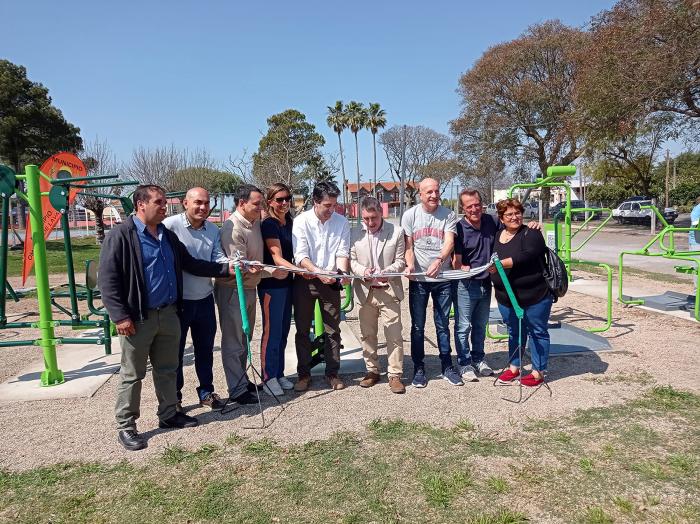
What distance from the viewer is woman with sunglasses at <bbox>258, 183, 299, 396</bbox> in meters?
4.23

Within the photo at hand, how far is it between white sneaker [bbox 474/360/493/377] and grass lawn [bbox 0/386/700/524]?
1.09m

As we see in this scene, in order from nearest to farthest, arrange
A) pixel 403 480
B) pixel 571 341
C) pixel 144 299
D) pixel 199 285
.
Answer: pixel 403 480 → pixel 144 299 → pixel 199 285 → pixel 571 341

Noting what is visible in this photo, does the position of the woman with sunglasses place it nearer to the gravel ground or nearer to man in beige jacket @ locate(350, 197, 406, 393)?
the gravel ground

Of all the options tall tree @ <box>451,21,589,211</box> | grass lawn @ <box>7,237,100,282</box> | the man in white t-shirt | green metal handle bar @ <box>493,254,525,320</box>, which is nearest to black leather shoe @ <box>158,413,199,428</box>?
the man in white t-shirt

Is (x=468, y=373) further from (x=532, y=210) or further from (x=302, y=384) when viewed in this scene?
(x=532, y=210)

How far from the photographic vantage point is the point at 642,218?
30.5 metres

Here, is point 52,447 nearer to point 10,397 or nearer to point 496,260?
point 10,397

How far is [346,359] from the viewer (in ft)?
17.2

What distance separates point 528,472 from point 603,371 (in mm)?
2247

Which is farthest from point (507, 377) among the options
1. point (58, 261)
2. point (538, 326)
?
point (58, 261)

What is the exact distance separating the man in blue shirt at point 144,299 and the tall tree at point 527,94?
29.5 m

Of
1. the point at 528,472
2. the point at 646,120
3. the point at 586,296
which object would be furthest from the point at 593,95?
the point at 528,472

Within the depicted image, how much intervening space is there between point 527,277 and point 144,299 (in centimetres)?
301

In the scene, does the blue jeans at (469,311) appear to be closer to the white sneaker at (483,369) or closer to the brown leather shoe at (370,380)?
the white sneaker at (483,369)
